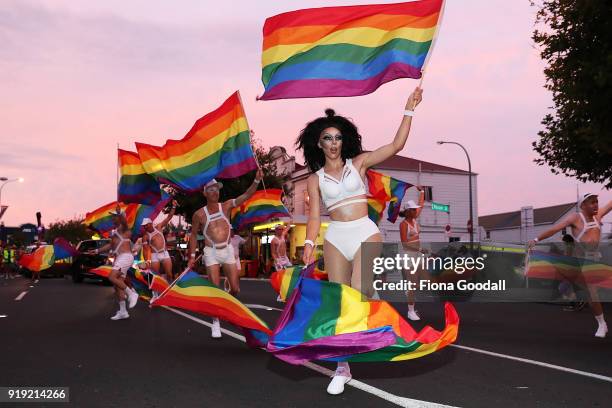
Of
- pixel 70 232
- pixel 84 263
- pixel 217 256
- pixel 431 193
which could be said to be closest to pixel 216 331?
pixel 217 256

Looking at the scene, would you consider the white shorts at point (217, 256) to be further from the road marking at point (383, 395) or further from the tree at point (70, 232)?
the tree at point (70, 232)

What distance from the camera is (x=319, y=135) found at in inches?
238

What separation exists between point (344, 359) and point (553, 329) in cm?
636

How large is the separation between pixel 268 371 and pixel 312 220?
163cm

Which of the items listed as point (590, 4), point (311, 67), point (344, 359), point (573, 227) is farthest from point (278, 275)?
point (590, 4)

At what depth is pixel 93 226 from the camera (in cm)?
1839

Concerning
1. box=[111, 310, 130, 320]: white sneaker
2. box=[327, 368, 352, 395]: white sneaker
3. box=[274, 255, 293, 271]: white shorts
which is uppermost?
box=[274, 255, 293, 271]: white shorts

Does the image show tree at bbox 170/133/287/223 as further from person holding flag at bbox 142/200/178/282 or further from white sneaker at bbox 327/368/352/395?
white sneaker at bbox 327/368/352/395

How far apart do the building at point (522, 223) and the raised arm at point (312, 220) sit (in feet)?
225

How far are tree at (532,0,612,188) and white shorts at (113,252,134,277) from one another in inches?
413

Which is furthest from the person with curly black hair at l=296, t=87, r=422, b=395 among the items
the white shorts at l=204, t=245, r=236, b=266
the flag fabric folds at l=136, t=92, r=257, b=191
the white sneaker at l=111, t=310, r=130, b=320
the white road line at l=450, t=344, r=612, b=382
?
the white sneaker at l=111, t=310, r=130, b=320

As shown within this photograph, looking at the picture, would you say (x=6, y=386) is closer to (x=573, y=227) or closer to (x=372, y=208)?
(x=573, y=227)

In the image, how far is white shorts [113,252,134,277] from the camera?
12.7m

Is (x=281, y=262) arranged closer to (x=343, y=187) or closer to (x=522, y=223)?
(x=343, y=187)
